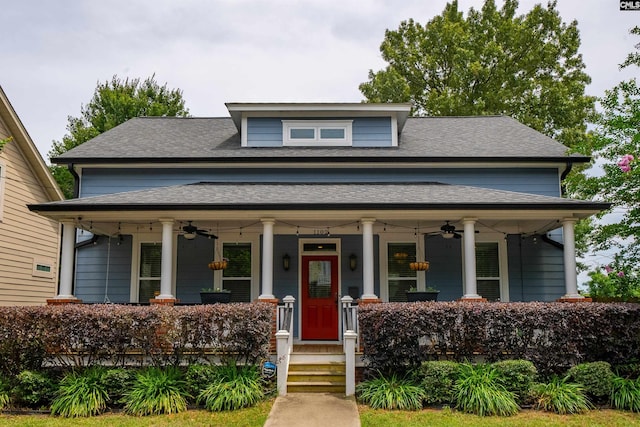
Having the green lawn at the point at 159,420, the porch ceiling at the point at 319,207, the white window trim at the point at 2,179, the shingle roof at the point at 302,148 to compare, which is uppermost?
A: the shingle roof at the point at 302,148

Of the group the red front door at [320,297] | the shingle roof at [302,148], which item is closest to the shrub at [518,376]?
the red front door at [320,297]

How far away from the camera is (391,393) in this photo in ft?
27.1

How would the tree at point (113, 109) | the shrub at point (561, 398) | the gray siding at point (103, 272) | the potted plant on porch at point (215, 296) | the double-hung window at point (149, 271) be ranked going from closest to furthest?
the shrub at point (561, 398)
the potted plant on porch at point (215, 296)
the double-hung window at point (149, 271)
the gray siding at point (103, 272)
the tree at point (113, 109)

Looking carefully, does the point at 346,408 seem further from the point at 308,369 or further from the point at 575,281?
the point at 575,281

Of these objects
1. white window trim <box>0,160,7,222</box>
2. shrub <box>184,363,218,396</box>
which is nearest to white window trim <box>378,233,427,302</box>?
shrub <box>184,363,218,396</box>

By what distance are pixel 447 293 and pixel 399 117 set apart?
491cm

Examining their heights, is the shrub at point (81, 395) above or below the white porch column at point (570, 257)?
below

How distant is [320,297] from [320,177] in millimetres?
3069

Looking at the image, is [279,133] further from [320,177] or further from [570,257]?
[570,257]

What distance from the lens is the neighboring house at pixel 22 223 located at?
46.2 ft

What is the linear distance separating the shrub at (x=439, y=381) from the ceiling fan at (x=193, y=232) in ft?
19.8

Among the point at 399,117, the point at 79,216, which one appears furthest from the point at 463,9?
the point at 79,216

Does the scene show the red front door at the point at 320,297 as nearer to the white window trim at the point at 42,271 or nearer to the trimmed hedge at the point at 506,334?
the trimmed hedge at the point at 506,334

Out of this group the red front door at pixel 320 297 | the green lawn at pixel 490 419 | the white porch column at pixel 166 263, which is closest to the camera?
the green lawn at pixel 490 419
